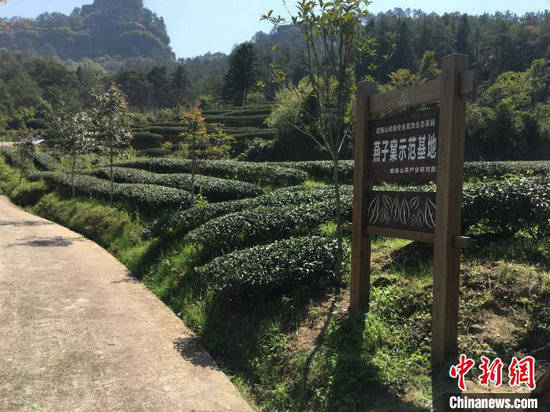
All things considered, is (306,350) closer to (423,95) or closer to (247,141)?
(423,95)

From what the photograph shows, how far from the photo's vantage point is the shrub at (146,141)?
36.6 m

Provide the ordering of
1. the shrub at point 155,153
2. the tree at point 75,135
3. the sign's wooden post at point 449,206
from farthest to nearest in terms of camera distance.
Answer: the shrub at point 155,153 < the tree at point 75,135 < the sign's wooden post at point 449,206

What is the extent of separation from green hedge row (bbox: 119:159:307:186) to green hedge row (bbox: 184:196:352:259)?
6.81m

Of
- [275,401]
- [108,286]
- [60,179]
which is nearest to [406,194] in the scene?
[275,401]

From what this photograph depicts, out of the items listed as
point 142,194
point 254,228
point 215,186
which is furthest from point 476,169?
point 142,194

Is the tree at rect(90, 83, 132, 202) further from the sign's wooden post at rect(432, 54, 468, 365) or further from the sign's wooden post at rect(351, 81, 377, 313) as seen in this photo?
the sign's wooden post at rect(432, 54, 468, 365)

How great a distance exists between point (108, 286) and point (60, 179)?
41.8 feet

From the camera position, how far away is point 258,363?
4.82 m

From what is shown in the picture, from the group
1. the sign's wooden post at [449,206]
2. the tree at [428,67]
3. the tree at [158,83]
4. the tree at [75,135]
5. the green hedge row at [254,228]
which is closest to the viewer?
the sign's wooden post at [449,206]

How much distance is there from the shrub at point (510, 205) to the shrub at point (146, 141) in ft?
109

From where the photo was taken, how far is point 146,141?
121 feet

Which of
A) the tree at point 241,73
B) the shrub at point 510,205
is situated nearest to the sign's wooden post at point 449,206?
the shrub at point 510,205

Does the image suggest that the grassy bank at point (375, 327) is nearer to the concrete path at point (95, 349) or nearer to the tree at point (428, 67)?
the concrete path at point (95, 349)

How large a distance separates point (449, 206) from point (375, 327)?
1489mm
